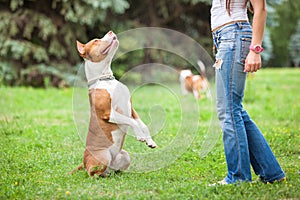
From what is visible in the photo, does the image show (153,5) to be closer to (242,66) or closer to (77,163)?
(77,163)

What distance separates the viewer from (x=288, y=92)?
11211mm

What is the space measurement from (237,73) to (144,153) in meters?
1.85

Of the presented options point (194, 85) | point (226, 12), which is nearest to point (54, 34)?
point (194, 85)

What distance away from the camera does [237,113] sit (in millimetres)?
3688

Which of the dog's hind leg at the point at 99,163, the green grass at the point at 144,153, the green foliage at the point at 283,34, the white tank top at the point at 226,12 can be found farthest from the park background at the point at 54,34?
the green foliage at the point at 283,34

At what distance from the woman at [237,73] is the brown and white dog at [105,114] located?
0.71 m

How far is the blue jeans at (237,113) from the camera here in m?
3.60

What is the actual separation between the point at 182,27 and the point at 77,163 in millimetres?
11786

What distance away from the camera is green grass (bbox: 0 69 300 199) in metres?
3.70

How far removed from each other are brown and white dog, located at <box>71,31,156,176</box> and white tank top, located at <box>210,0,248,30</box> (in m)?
0.94

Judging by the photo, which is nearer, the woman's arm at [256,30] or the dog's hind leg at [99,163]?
the woman's arm at [256,30]

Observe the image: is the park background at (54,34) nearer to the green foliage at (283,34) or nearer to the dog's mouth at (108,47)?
the dog's mouth at (108,47)

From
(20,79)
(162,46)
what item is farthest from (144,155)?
(162,46)

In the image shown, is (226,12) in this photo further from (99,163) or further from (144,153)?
(144,153)
